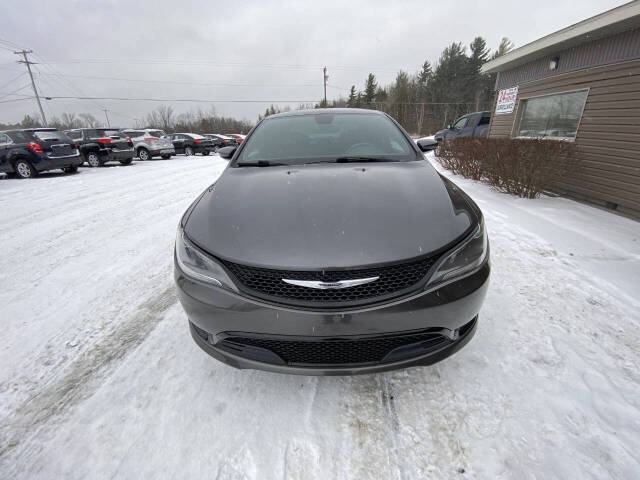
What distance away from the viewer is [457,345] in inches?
58.6

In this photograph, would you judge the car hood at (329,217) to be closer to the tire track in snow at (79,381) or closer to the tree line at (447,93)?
the tire track in snow at (79,381)

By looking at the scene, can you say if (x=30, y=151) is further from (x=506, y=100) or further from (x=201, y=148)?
(x=506, y=100)

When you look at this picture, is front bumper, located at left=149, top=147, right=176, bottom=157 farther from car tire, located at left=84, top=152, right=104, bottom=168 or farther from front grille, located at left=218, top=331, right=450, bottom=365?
front grille, located at left=218, top=331, right=450, bottom=365

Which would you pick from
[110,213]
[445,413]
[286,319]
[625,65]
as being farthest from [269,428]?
[625,65]

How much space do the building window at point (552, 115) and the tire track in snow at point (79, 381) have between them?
8304 mm

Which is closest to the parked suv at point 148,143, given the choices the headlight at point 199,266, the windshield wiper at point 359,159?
the windshield wiper at point 359,159

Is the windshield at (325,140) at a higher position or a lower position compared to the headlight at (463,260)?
higher

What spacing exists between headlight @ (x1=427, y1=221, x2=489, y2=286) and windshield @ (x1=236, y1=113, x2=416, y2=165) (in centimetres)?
97

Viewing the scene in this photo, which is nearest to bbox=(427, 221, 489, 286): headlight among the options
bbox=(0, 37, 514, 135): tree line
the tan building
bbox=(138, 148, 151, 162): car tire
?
the tan building

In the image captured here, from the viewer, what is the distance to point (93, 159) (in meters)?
12.0

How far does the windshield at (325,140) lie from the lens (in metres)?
2.38

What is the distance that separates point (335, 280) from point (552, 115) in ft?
28.3

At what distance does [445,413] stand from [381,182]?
1284mm

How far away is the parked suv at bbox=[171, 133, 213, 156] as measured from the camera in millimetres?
19656
